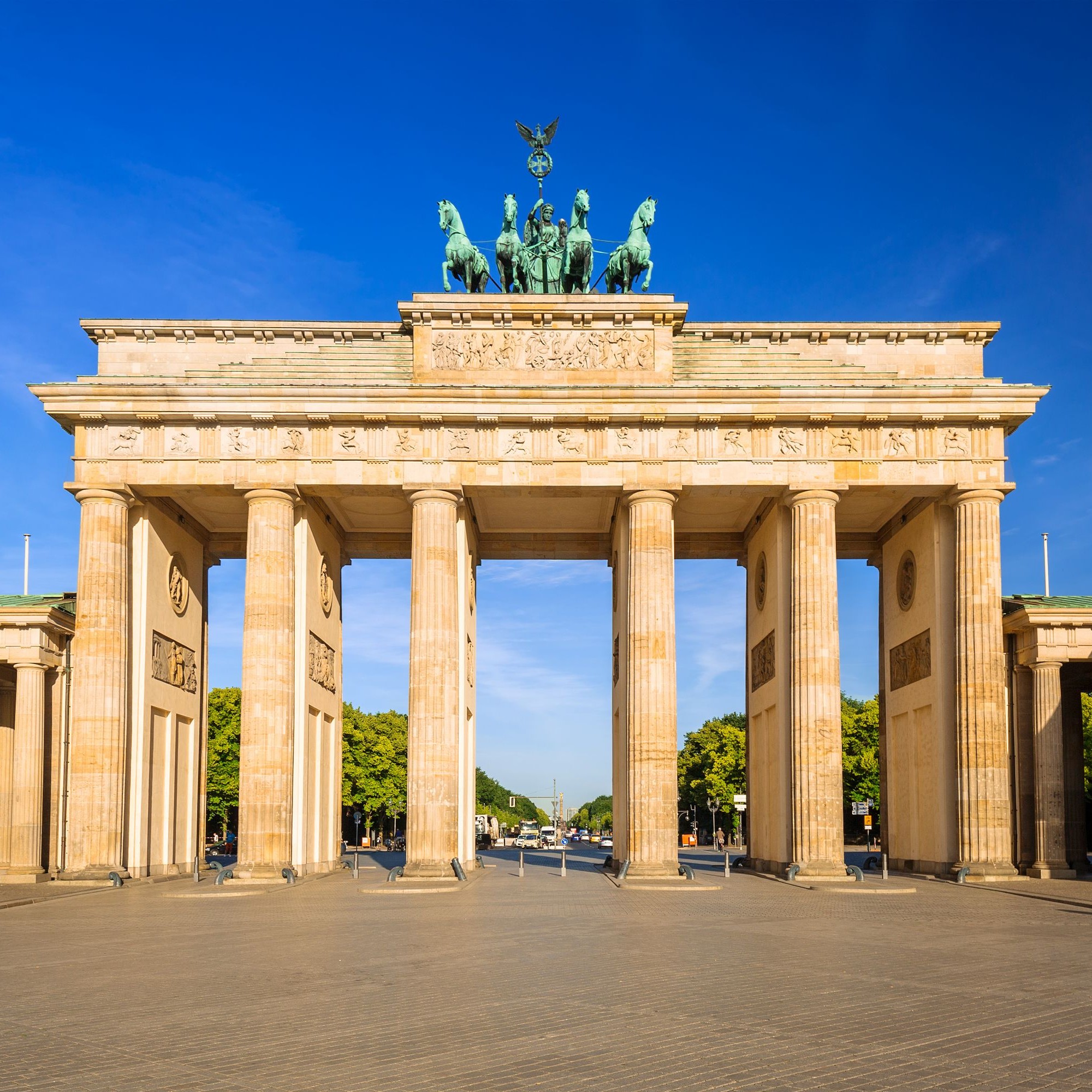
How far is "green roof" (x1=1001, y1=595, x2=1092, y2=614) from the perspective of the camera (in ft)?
131

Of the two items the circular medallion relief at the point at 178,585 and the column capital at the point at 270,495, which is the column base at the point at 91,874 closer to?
the circular medallion relief at the point at 178,585

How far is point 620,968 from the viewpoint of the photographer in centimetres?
1581

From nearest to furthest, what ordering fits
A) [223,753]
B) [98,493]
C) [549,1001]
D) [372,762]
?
[549,1001]
[98,493]
[223,753]
[372,762]

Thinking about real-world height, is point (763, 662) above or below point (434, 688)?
above

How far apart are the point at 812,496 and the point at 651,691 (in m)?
8.01

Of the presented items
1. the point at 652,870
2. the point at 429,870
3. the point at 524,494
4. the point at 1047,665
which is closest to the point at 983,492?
the point at 1047,665

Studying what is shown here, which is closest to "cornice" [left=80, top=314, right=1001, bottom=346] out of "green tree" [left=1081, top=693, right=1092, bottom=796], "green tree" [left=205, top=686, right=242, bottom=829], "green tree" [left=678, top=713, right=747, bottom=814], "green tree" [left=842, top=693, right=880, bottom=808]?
"green tree" [left=1081, top=693, right=1092, bottom=796]

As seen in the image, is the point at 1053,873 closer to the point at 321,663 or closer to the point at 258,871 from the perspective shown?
the point at 258,871

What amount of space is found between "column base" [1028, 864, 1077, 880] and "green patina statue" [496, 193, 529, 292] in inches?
1009

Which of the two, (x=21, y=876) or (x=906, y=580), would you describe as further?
(x=906, y=580)

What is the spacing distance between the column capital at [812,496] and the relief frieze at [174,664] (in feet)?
70.3

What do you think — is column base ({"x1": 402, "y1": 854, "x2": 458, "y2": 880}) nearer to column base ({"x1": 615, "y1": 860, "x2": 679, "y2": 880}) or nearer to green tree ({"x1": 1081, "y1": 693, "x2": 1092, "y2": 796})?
column base ({"x1": 615, "y1": 860, "x2": 679, "y2": 880})

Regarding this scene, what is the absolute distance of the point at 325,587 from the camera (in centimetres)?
4475

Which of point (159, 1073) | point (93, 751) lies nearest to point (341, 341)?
point (93, 751)
